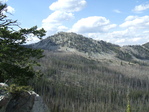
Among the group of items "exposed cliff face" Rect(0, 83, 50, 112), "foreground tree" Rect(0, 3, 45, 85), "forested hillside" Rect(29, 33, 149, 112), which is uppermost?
"foreground tree" Rect(0, 3, 45, 85)

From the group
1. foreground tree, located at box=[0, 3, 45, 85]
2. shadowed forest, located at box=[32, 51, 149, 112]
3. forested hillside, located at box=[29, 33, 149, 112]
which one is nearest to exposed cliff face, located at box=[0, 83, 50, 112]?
foreground tree, located at box=[0, 3, 45, 85]

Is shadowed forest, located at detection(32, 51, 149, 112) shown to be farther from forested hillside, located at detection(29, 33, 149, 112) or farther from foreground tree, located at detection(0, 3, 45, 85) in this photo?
foreground tree, located at detection(0, 3, 45, 85)

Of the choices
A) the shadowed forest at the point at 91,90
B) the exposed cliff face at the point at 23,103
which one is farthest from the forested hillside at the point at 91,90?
the exposed cliff face at the point at 23,103

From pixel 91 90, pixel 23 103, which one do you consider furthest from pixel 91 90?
pixel 23 103

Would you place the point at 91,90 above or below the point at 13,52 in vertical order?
below

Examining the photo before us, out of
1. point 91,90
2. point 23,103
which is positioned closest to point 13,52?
point 23,103

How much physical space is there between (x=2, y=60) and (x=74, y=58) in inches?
7109

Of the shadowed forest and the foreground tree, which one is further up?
the foreground tree

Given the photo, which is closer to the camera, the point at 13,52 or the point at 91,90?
the point at 13,52

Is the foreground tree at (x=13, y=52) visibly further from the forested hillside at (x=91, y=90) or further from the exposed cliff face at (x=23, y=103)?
the forested hillside at (x=91, y=90)

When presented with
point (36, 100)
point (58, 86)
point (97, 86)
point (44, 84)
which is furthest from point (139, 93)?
point (36, 100)

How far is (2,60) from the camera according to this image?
17547mm

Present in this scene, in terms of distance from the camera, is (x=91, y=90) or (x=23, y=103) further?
(x=91, y=90)

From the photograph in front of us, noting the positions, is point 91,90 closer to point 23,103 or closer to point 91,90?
point 91,90
